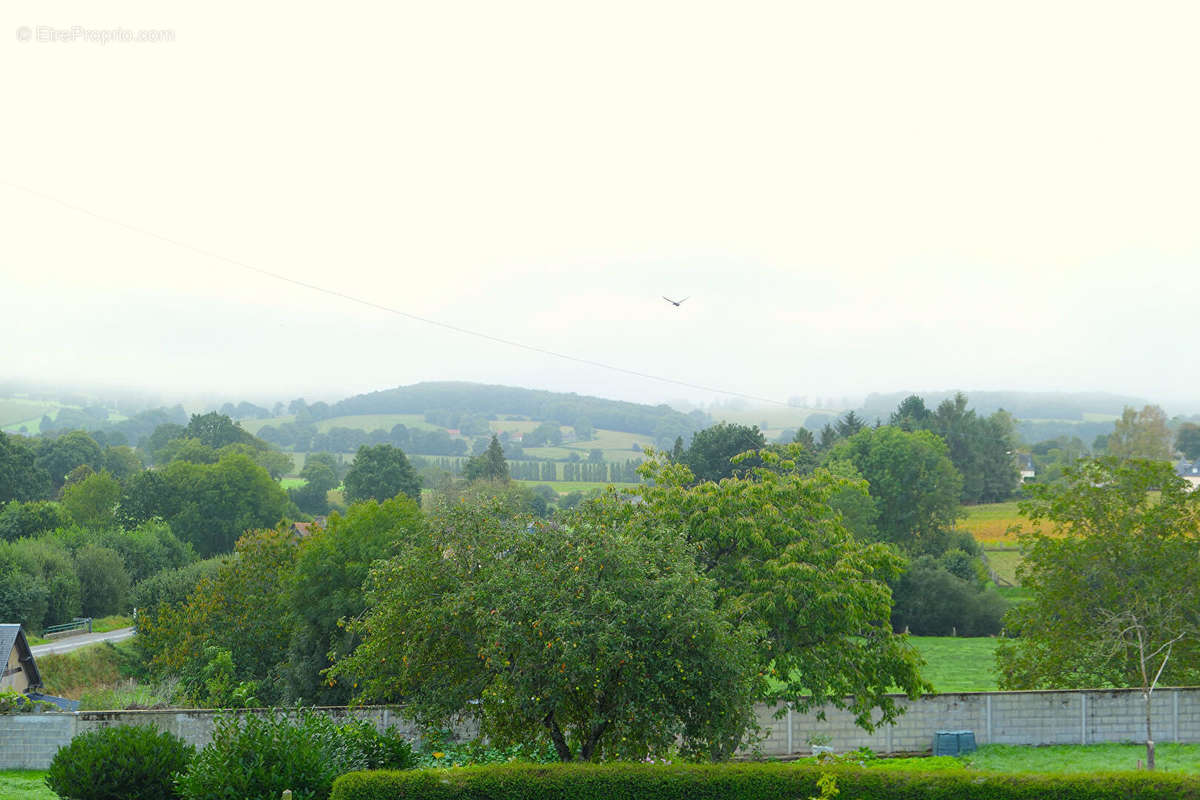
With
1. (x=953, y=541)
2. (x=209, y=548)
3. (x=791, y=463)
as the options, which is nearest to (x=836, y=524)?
(x=791, y=463)

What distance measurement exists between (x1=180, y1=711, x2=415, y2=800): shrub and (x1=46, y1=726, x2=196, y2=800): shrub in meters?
1.04

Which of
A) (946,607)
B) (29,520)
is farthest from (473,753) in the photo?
(29,520)

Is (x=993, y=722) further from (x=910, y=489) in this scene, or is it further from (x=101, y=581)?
(x=910, y=489)

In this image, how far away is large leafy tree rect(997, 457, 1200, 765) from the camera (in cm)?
2381

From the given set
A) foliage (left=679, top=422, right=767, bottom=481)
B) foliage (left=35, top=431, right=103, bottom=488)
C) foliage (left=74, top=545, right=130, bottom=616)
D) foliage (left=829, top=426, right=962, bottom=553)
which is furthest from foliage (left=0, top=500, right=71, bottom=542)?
foliage (left=829, top=426, right=962, bottom=553)

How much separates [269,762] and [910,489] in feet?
223

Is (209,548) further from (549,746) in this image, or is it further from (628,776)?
(628,776)

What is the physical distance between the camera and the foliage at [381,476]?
3349 inches

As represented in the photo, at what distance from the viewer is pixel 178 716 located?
1978cm

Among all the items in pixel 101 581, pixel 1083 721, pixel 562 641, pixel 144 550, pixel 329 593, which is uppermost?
pixel 562 641

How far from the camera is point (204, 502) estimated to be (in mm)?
73062

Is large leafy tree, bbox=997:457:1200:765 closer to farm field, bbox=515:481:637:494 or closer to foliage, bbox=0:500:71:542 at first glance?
foliage, bbox=0:500:71:542

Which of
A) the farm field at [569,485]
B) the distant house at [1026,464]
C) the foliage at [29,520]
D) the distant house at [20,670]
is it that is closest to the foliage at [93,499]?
the foliage at [29,520]

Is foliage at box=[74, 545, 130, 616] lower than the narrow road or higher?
higher
